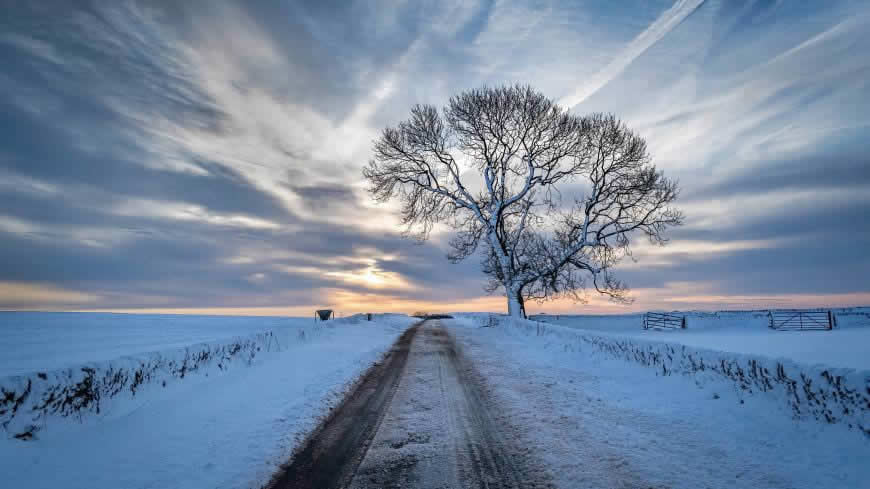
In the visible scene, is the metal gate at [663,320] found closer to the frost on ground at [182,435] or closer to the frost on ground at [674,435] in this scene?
the frost on ground at [674,435]

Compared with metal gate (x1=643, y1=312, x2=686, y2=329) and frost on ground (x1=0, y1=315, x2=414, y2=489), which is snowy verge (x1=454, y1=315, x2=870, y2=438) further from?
metal gate (x1=643, y1=312, x2=686, y2=329)

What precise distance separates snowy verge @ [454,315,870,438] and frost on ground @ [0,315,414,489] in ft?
20.5

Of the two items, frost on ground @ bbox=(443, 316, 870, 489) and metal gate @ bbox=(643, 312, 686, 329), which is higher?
frost on ground @ bbox=(443, 316, 870, 489)

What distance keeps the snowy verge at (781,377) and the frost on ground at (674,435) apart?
7 cm

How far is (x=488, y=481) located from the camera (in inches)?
137

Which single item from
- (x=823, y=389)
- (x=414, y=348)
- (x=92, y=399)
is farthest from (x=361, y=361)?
(x=823, y=389)

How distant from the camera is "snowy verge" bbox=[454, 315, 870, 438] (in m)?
4.15

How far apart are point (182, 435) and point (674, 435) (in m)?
6.24

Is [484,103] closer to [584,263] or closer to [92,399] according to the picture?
[584,263]

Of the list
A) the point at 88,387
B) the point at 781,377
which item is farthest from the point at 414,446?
the point at 781,377

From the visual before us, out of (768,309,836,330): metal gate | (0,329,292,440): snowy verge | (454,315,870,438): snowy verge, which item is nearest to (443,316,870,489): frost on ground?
(454,315,870,438): snowy verge

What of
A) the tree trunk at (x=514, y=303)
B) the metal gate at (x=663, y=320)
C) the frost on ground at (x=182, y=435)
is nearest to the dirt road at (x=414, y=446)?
the frost on ground at (x=182, y=435)

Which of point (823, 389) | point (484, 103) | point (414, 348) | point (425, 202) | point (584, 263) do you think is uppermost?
point (484, 103)

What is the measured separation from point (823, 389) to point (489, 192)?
19.8 meters
